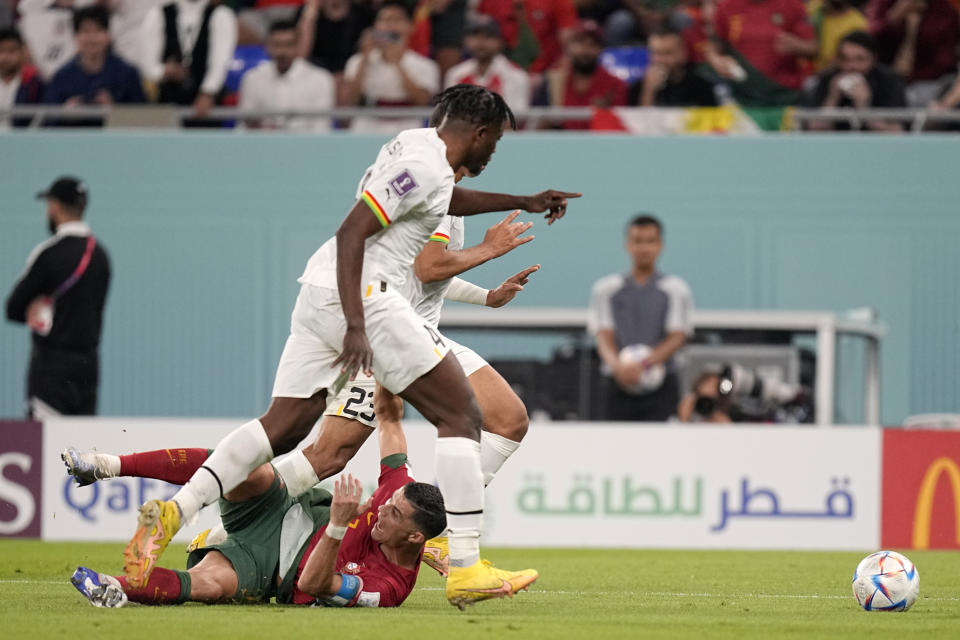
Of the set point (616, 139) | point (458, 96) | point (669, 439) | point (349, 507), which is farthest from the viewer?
point (616, 139)

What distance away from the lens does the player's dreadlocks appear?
6.41 metres

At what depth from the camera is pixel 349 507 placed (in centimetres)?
595

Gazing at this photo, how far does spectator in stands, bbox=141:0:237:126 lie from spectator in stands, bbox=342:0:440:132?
1244 mm

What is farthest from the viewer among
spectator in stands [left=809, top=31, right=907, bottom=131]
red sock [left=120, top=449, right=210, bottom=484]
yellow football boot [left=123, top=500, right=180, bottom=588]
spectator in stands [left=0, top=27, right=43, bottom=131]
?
spectator in stands [left=0, top=27, right=43, bottom=131]

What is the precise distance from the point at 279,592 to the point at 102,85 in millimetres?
9393

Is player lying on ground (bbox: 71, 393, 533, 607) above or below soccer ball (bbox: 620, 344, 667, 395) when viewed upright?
below

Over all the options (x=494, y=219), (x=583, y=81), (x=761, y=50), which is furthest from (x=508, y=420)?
(x=761, y=50)

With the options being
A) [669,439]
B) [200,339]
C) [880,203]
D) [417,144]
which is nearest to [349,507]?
[417,144]

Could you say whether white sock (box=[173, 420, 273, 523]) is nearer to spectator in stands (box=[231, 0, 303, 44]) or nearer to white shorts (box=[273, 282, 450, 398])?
white shorts (box=[273, 282, 450, 398])

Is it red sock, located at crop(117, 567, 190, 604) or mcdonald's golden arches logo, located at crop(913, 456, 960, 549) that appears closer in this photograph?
red sock, located at crop(117, 567, 190, 604)

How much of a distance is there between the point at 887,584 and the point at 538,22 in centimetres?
951

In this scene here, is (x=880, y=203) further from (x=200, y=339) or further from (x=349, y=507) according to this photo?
(x=349, y=507)

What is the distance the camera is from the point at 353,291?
6.04 m

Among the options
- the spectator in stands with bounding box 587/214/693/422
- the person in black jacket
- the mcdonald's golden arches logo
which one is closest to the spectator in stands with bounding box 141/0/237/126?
the person in black jacket
